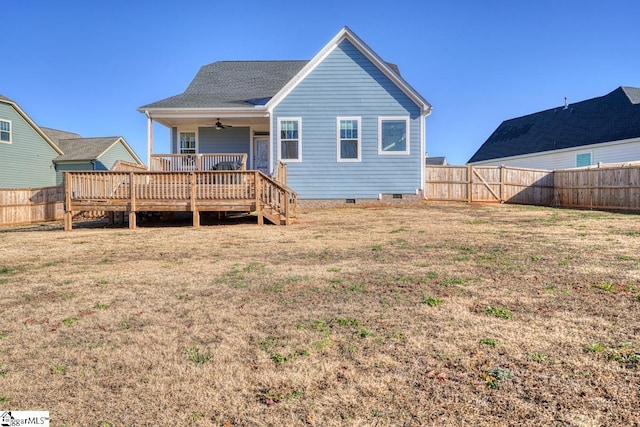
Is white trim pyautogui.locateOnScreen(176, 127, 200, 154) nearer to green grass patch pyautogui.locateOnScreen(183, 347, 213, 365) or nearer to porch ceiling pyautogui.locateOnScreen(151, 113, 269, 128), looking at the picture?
porch ceiling pyautogui.locateOnScreen(151, 113, 269, 128)

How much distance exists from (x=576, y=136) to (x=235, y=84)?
21.4m

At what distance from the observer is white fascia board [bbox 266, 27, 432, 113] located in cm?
1580

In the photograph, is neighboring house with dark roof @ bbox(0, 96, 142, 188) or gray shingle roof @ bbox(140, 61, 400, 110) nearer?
gray shingle roof @ bbox(140, 61, 400, 110)

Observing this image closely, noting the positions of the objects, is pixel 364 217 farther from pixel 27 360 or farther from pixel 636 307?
pixel 27 360

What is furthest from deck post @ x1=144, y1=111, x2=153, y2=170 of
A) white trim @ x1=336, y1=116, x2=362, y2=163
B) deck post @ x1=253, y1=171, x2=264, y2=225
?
white trim @ x1=336, y1=116, x2=362, y2=163

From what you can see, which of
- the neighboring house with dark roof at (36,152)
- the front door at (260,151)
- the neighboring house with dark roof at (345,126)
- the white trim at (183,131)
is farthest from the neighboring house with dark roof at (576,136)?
the neighboring house with dark roof at (36,152)

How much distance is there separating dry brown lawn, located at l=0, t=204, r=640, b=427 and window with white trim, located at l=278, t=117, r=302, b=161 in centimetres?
899

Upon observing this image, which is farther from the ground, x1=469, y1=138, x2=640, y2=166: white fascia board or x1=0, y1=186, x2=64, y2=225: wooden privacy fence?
x1=469, y1=138, x2=640, y2=166: white fascia board

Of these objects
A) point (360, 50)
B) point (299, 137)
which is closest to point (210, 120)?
point (299, 137)

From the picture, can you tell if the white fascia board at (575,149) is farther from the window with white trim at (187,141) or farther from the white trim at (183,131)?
the window with white trim at (187,141)

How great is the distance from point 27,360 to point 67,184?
33.8 feet

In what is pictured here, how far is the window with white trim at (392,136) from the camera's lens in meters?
16.2

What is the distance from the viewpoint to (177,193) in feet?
39.4

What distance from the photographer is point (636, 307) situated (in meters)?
4.21
